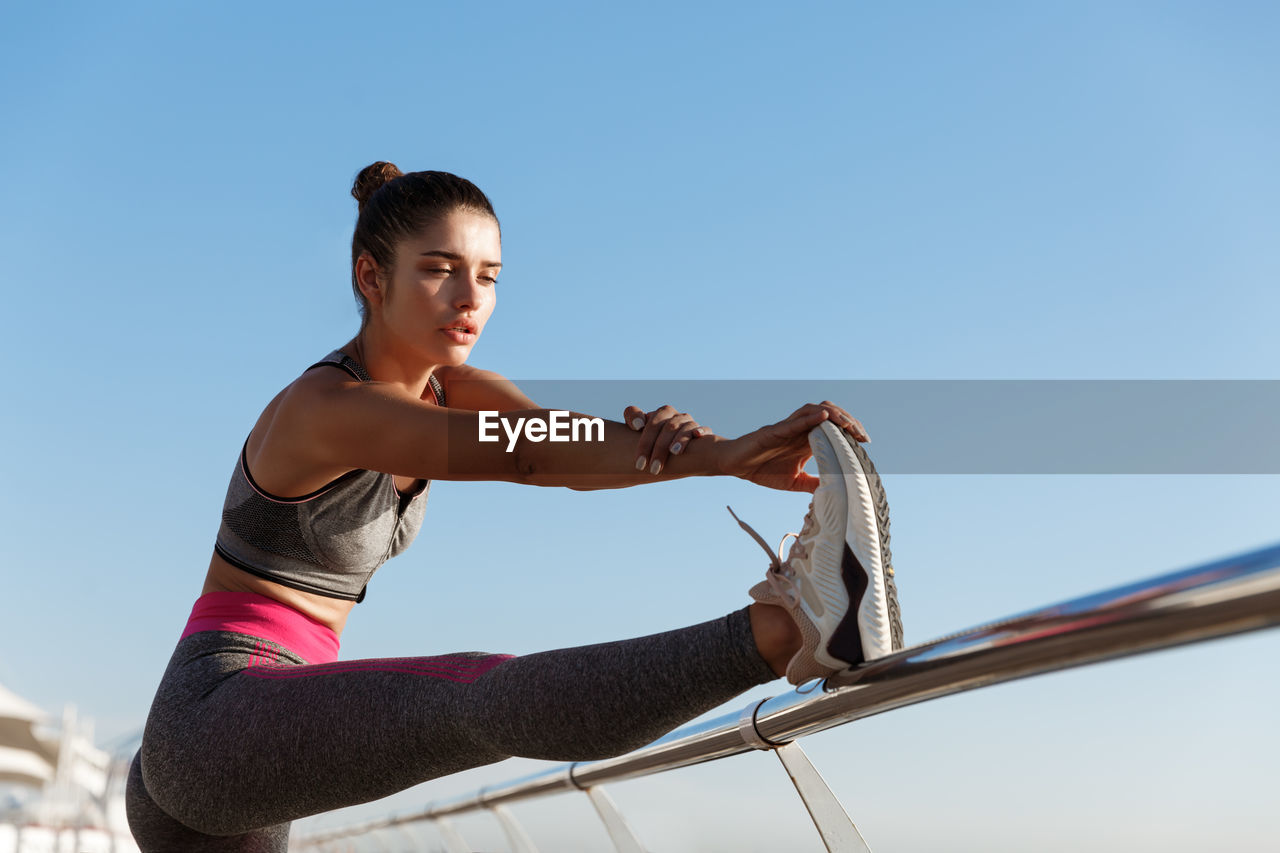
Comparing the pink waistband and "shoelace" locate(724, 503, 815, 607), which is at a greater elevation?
"shoelace" locate(724, 503, 815, 607)

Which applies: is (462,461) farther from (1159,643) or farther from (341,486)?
(1159,643)

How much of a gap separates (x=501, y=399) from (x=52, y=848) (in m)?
6.59

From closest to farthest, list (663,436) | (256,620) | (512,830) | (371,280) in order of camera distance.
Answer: (663,436) → (256,620) → (371,280) → (512,830)

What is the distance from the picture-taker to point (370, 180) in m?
2.30

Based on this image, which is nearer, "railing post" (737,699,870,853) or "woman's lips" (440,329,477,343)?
"railing post" (737,699,870,853)

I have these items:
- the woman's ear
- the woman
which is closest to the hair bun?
the woman

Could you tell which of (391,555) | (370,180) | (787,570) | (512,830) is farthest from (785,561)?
(512,830)

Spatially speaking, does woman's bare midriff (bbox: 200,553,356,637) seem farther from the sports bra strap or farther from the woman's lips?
the woman's lips

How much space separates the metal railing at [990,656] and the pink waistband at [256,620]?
0.62 m

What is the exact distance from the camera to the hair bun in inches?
90.4

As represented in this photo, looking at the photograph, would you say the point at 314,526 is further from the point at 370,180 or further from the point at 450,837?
the point at 450,837

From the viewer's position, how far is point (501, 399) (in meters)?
2.21

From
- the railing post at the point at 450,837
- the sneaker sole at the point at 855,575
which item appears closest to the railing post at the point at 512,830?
the railing post at the point at 450,837

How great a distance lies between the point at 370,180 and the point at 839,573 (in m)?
1.49
